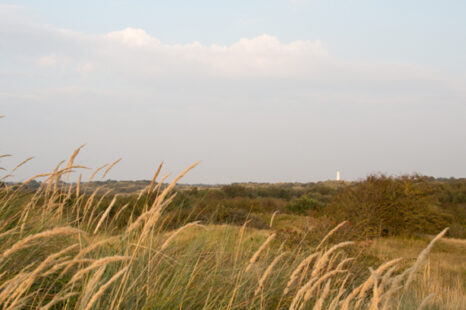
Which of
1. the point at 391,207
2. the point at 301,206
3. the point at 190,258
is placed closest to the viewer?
the point at 190,258

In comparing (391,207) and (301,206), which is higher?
(391,207)

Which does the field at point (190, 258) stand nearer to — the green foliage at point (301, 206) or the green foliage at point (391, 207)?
the green foliage at point (391, 207)

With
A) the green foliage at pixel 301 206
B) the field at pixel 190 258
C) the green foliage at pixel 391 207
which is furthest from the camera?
the green foliage at pixel 301 206

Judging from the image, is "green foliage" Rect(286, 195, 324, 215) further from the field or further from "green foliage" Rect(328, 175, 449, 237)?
"green foliage" Rect(328, 175, 449, 237)

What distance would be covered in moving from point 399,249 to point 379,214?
2.67 m

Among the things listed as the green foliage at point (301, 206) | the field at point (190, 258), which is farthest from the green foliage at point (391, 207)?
the green foliage at point (301, 206)

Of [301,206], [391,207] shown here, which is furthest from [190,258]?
[301,206]

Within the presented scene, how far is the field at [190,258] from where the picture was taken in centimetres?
209

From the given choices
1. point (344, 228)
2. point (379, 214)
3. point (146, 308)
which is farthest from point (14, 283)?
point (379, 214)

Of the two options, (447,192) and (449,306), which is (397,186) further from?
(447,192)

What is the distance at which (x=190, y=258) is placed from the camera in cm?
351

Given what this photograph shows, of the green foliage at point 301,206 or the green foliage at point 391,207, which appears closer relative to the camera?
the green foliage at point 391,207

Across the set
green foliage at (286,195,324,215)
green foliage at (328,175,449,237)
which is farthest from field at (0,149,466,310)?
green foliage at (286,195,324,215)

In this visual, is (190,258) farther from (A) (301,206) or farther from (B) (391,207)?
(A) (301,206)
